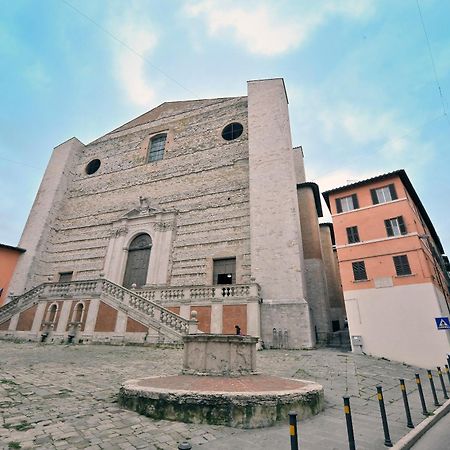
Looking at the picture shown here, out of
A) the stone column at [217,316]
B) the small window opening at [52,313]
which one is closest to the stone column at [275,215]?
the stone column at [217,316]

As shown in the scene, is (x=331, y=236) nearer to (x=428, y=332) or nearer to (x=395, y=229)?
(x=395, y=229)

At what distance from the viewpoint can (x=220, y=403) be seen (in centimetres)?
375

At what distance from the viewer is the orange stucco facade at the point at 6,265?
60.2 feet

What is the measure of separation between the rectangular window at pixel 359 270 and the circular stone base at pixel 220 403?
11.2 metres

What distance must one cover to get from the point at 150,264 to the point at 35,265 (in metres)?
9.14

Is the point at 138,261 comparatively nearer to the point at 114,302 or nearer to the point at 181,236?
the point at 181,236

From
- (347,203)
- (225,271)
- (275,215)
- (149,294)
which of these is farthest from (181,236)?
(347,203)

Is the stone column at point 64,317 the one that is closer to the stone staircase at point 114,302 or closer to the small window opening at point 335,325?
the stone staircase at point 114,302

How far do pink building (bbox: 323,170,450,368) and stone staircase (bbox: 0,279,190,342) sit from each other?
27.9ft

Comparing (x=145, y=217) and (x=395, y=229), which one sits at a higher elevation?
(x=145, y=217)

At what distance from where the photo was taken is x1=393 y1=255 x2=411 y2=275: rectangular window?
12.9 metres

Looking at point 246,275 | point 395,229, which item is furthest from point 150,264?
point 395,229

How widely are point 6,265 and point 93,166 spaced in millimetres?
10102

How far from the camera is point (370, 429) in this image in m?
3.83
